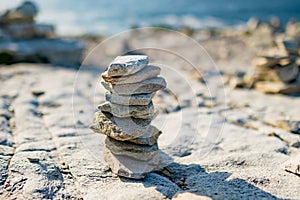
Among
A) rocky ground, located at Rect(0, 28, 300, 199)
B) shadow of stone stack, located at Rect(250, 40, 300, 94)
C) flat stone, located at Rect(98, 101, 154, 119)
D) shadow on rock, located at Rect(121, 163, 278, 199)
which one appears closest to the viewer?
shadow on rock, located at Rect(121, 163, 278, 199)

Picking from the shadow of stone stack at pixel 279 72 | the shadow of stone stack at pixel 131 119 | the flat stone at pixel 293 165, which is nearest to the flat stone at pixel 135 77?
the shadow of stone stack at pixel 131 119

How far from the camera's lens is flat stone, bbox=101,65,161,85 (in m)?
Result: 3.43

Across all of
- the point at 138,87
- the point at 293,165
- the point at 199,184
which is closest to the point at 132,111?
the point at 138,87

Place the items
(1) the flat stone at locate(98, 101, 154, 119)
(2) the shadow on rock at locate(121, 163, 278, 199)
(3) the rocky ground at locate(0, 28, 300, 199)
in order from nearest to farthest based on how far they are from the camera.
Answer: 1. (2) the shadow on rock at locate(121, 163, 278, 199)
2. (3) the rocky ground at locate(0, 28, 300, 199)
3. (1) the flat stone at locate(98, 101, 154, 119)

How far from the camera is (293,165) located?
139 inches

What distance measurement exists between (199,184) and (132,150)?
0.73 m

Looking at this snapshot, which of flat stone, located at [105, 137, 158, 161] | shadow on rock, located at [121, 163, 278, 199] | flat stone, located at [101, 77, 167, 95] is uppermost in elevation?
flat stone, located at [101, 77, 167, 95]

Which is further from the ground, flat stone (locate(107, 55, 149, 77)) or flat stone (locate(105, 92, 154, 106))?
flat stone (locate(107, 55, 149, 77))

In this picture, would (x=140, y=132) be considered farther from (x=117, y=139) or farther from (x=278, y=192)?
(x=278, y=192)

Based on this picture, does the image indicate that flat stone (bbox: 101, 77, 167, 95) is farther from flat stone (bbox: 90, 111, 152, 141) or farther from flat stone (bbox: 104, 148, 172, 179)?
flat stone (bbox: 104, 148, 172, 179)

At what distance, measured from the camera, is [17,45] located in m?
9.06

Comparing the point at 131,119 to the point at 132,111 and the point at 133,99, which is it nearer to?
the point at 132,111

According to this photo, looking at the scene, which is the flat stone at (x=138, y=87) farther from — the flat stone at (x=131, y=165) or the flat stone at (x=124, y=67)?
the flat stone at (x=131, y=165)

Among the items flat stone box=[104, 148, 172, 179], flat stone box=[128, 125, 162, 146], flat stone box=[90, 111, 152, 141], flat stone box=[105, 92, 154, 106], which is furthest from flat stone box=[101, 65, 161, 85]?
flat stone box=[104, 148, 172, 179]
